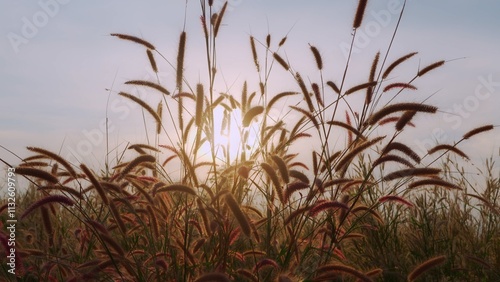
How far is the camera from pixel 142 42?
3551 millimetres

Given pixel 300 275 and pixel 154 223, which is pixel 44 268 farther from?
pixel 300 275

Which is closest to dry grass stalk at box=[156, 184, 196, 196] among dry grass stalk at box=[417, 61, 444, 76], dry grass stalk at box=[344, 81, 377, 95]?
dry grass stalk at box=[344, 81, 377, 95]

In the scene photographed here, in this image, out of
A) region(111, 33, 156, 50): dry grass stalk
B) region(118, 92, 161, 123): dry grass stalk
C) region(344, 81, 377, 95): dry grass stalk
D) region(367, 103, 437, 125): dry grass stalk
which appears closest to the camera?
region(367, 103, 437, 125): dry grass stalk

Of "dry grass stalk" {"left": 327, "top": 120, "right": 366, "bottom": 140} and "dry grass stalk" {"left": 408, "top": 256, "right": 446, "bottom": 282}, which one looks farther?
"dry grass stalk" {"left": 327, "top": 120, "right": 366, "bottom": 140}

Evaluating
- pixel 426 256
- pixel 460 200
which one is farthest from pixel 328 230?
pixel 460 200

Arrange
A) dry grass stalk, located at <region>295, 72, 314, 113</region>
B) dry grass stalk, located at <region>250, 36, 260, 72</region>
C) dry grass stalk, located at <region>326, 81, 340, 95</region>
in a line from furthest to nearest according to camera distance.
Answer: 1. dry grass stalk, located at <region>250, 36, 260, 72</region>
2. dry grass stalk, located at <region>326, 81, 340, 95</region>
3. dry grass stalk, located at <region>295, 72, 314, 113</region>

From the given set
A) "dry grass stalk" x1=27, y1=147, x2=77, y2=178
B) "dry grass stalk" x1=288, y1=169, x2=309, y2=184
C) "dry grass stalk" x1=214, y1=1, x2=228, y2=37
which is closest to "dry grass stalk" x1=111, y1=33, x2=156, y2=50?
"dry grass stalk" x1=214, y1=1, x2=228, y2=37

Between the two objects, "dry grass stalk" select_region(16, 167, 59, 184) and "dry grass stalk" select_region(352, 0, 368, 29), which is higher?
"dry grass stalk" select_region(352, 0, 368, 29)

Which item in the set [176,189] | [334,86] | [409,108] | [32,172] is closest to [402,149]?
[409,108]

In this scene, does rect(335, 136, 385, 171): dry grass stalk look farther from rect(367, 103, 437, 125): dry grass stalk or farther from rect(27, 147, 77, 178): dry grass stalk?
rect(27, 147, 77, 178): dry grass stalk

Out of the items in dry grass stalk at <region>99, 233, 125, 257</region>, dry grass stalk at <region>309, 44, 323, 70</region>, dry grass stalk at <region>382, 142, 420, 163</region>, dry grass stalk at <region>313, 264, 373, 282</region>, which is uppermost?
dry grass stalk at <region>309, 44, 323, 70</region>

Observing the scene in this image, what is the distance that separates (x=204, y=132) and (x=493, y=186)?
3.02 meters

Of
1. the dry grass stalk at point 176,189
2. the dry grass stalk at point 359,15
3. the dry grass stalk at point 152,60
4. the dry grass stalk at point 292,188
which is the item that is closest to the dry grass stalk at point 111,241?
the dry grass stalk at point 176,189

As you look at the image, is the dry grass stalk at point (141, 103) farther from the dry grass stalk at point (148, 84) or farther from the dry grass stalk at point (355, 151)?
the dry grass stalk at point (355, 151)
